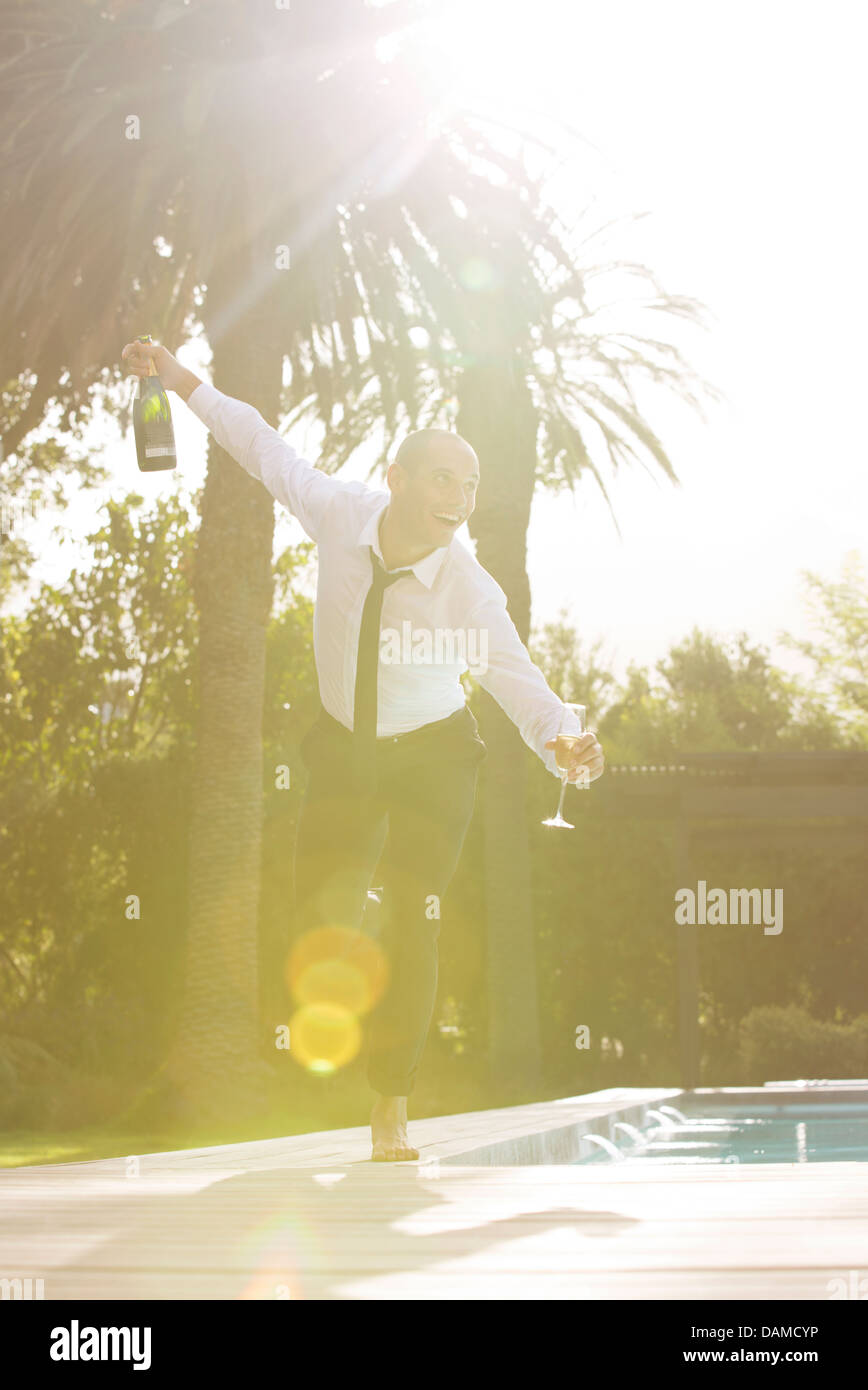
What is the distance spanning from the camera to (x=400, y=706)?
4055 mm

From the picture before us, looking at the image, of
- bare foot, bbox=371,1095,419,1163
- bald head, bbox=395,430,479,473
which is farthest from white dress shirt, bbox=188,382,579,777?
bare foot, bbox=371,1095,419,1163

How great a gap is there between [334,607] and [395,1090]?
51.4 inches

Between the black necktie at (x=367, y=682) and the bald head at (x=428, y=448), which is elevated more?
the bald head at (x=428, y=448)

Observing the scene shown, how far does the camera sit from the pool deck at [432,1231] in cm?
194

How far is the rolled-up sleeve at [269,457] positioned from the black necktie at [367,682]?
367 millimetres

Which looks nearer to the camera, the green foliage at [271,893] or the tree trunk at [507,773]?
the tree trunk at [507,773]

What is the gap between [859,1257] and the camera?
209 centimetres

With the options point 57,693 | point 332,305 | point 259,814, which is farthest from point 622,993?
point 332,305

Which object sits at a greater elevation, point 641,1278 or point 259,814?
point 259,814

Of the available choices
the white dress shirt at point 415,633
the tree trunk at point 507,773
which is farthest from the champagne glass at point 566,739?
the tree trunk at point 507,773

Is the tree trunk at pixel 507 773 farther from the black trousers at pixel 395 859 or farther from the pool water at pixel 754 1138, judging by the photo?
the black trousers at pixel 395 859

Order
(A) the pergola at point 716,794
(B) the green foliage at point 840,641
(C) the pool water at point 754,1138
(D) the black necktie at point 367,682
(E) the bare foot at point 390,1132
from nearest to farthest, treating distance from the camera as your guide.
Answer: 1. (D) the black necktie at point 367,682
2. (E) the bare foot at point 390,1132
3. (C) the pool water at point 754,1138
4. (A) the pergola at point 716,794
5. (B) the green foliage at point 840,641

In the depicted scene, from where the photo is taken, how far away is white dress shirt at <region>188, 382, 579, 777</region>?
396cm
